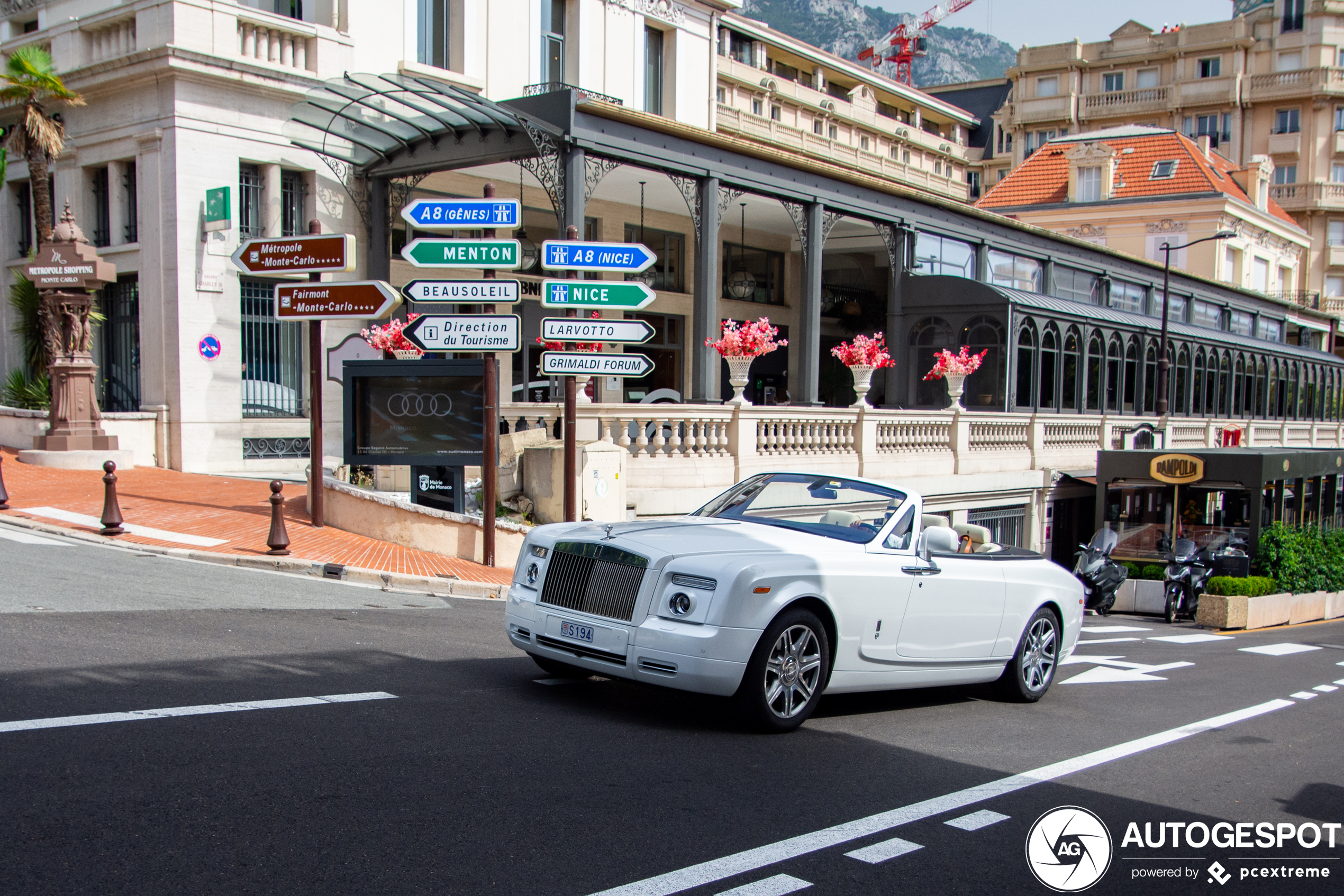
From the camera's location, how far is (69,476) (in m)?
16.8

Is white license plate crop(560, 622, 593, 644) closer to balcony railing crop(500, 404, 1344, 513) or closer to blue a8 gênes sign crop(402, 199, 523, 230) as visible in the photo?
blue a8 gênes sign crop(402, 199, 523, 230)

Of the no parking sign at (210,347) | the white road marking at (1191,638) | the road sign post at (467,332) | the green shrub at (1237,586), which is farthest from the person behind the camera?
the no parking sign at (210,347)

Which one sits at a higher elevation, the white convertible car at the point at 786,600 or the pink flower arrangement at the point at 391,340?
the pink flower arrangement at the point at 391,340

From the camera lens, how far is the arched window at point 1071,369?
102ft

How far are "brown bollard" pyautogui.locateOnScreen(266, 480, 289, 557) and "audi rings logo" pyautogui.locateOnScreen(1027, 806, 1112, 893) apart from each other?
9.09 metres

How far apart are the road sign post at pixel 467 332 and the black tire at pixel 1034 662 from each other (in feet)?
22.2

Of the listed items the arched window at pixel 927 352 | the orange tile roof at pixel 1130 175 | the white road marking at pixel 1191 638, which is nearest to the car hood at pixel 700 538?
the white road marking at pixel 1191 638

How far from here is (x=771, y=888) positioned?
4.00 metres

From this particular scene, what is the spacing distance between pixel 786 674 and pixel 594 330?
7.48 m

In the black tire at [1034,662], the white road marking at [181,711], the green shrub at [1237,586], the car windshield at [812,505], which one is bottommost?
the green shrub at [1237,586]

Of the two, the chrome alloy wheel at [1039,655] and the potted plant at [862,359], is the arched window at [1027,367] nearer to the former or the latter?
the potted plant at [862,359]

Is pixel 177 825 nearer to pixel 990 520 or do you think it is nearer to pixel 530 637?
pixel 530 637

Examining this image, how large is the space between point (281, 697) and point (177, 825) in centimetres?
209

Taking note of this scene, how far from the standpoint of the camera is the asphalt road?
13.2 ft
